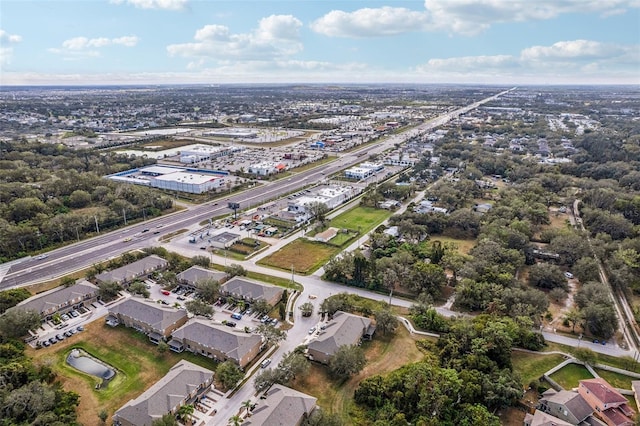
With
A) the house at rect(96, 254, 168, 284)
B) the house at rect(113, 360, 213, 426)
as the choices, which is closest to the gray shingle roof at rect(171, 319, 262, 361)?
the house at rect(113, 360, 213, 426)

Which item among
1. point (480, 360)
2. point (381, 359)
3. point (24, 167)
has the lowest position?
point (381, 359)

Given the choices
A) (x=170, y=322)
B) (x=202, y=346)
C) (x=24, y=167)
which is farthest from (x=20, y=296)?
(x=24, y=167)

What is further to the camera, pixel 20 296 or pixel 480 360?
pixel 20 296

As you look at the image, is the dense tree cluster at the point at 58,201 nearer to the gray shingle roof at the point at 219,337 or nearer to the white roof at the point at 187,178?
the white roof at the point at 187,178

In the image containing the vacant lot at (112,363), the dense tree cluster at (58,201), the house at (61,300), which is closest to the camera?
the vacant lot at (112,363)

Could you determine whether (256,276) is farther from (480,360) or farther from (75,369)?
(480,360)

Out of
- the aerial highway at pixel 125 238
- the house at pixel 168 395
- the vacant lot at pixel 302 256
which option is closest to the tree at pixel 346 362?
the house at pixel 168 395
